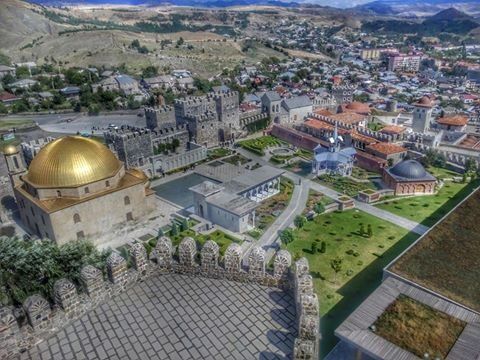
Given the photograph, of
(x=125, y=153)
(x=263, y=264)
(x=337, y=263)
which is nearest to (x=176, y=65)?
(x=125, y=153)

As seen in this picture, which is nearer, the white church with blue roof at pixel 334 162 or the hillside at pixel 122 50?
the white church with blue roof at pixel 334 162

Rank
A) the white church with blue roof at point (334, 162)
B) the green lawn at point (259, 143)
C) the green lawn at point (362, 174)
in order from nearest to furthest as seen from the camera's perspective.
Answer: the white church with blue roof at point (334, 162) < the green lawn at point (362, 174) < the green lawn at point (259, 143)

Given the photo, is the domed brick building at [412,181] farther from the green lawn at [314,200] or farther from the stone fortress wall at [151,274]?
the stone fortress wall at [151,274]

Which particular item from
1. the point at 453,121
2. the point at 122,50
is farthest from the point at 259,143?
the point at 122,50

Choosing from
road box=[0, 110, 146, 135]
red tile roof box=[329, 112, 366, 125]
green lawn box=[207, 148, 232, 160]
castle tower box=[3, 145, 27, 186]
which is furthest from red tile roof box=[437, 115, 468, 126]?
castle tower box=[3, 145, 27, 186]

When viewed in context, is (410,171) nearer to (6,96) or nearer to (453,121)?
(453,121)

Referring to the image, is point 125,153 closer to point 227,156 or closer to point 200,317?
point 227,156

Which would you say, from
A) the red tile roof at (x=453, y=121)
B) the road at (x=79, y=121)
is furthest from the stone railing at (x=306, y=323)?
the red tile roof at (x=453, y=121)
